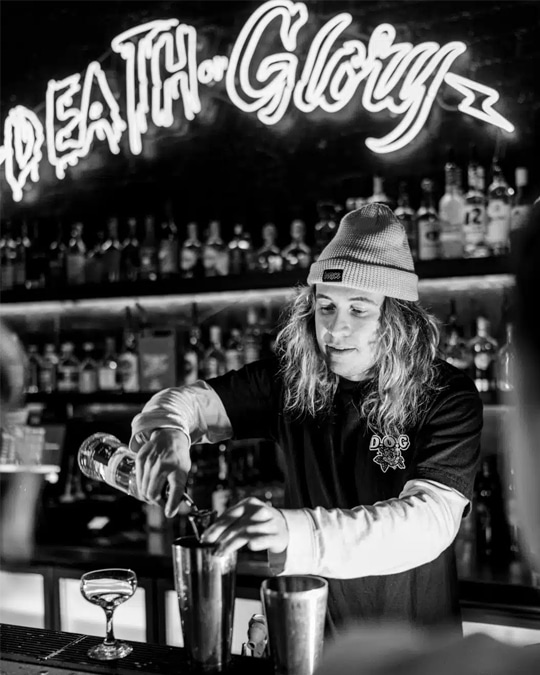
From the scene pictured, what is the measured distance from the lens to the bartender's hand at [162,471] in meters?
1.17

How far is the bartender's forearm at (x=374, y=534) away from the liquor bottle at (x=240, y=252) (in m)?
1.87

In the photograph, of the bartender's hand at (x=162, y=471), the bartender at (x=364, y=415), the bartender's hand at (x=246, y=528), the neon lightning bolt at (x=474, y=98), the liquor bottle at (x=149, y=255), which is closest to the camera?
the bartender's hand at (x=246, y=528)

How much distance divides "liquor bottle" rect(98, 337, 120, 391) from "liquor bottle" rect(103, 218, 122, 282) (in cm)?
31

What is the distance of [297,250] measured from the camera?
311cm

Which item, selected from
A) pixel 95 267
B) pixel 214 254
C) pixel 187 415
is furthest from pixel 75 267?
pixel 187 415

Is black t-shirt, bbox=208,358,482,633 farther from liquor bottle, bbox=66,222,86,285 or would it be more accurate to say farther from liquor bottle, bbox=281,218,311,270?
liquor bottle, bbox=66,222,86,285

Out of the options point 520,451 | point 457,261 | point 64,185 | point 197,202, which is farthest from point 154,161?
point 520,451

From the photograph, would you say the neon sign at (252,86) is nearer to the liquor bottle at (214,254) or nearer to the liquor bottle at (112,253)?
the liquor bottle at (112,253)

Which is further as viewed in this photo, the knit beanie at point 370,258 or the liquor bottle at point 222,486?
the liquor bottle at point 222,486

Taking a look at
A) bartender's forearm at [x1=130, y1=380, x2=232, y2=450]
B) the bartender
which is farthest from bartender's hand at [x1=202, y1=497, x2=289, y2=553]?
bartender's forearm at [x1=130, y1=380, x2=232, y2=450]

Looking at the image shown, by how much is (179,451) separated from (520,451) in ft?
2.89

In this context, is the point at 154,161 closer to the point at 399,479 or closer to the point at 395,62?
the point at 395,62

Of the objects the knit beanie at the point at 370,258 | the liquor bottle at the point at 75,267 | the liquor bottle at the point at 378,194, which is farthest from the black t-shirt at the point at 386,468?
the liquor bottle at the point at 75,267

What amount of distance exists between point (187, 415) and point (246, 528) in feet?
2.48
